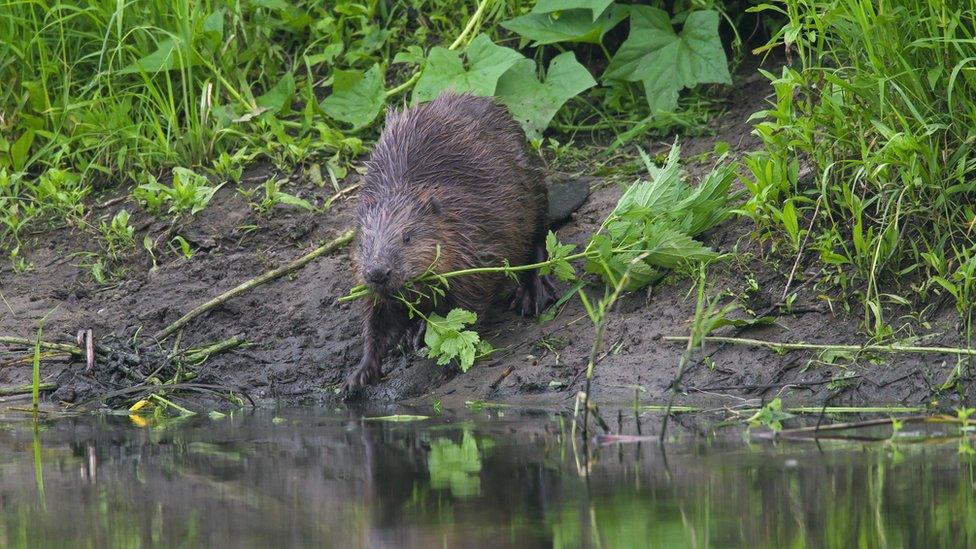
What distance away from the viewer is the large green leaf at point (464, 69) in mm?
6215

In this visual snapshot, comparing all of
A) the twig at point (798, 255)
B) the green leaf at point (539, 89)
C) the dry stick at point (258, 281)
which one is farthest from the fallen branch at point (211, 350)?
the twig at point (798, 255)

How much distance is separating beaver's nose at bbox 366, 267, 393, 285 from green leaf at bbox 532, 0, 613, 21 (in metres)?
1.96

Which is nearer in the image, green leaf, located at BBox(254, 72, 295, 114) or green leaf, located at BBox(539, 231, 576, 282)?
green leaf, located at BBox(539, 231, 576, 282)

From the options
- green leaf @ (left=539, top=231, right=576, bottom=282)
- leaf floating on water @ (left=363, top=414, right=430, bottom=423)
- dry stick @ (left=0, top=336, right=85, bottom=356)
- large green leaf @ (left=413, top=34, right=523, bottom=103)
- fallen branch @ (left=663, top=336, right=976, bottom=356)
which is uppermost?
large green leaf @ (left=413, top=34, right=523, bottom=103)

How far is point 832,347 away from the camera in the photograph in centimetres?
449

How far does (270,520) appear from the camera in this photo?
3.01m

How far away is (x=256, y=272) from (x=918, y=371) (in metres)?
2.96

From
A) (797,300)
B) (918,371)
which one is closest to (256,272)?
(797,300)

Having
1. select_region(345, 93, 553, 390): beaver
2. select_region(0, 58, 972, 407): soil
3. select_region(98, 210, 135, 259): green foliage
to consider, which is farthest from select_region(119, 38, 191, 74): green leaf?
select_region(345, 93, 553, 390): beaver

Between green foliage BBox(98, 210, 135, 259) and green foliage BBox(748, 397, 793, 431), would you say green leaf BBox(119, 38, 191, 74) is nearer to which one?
green foliage BBox(98, 210, 135, 259)

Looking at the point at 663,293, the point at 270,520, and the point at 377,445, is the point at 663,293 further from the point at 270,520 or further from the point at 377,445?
the point at 270,520

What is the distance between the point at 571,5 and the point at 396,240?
1.83 meters

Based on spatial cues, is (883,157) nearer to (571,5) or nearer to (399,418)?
(399,418)

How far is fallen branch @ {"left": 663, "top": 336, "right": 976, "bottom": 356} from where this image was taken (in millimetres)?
4277
